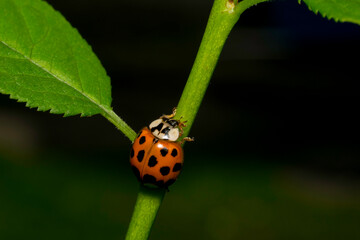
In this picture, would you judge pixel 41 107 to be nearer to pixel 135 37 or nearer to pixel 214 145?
pixel 214 145

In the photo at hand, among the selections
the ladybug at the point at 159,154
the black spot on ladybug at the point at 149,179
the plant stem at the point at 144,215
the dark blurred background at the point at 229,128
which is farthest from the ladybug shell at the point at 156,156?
the dark blurred background at the point at 229,128

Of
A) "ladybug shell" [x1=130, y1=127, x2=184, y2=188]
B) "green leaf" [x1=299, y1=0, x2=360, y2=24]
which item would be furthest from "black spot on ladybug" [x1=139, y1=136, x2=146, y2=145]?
"green leaf" [x1=299, y1=0, x2=360, y2=24]

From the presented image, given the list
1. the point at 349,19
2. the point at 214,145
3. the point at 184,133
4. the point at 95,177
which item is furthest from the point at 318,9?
the point at 214,145

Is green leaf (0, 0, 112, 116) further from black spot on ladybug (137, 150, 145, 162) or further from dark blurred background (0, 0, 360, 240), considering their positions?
dark blurred background (0, 0, 360, 240)

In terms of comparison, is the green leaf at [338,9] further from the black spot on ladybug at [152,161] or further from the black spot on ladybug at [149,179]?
the black spot on ladybug at [152,161]

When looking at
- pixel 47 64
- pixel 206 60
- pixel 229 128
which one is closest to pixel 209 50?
Result: pixel 206 60

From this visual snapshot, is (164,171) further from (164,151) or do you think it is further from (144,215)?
(144,215)
